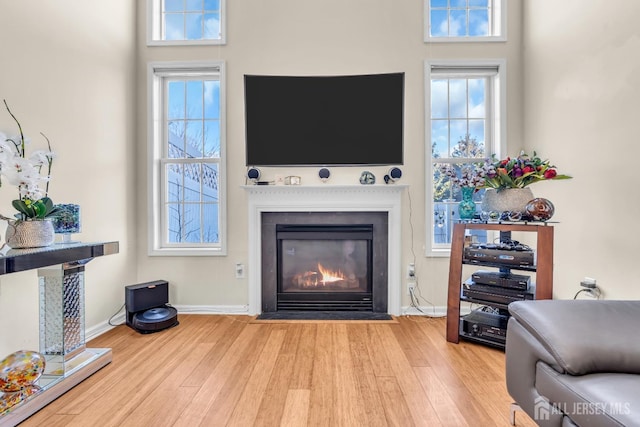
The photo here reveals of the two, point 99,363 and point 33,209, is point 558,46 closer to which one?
point 33,209

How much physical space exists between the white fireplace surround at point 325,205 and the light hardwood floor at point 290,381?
453 millimetres

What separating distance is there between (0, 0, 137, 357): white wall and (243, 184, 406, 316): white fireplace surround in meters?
1.21

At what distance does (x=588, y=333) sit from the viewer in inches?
45.2

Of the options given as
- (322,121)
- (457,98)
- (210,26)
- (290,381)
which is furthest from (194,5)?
(290,381)

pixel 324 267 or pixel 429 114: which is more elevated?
pixel 429 114

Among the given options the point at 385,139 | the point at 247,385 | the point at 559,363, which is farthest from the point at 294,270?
the point at 559,363

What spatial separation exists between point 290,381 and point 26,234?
174 cm

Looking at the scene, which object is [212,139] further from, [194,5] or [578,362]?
[578,362]

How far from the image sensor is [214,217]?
320 cm

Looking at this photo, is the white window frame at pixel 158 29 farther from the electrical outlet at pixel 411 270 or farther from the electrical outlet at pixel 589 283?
the electrical outlet at pixel 589 283

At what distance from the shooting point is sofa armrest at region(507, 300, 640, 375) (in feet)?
3.59

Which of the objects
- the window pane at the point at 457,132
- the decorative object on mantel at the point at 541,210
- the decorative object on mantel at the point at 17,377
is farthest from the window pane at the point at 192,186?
the decorative object on mantel at the point at 541,210

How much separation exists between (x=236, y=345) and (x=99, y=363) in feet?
2.90

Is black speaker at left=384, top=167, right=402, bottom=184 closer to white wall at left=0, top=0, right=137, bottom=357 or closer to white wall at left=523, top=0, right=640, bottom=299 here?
white wall at left=523, top=0, right=640, bottom=299
